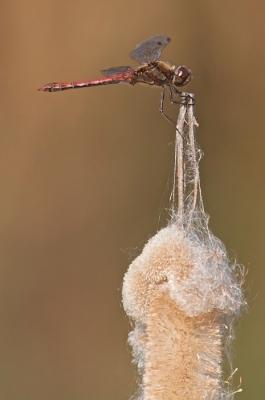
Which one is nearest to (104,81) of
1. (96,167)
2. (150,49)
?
(150,49)

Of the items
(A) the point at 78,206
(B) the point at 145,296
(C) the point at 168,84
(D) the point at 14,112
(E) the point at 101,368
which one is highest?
(D) the point at 14,112

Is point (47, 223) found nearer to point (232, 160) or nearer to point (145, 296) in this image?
point (232, 160)

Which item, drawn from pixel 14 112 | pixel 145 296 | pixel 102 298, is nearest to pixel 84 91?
pixel 14 112

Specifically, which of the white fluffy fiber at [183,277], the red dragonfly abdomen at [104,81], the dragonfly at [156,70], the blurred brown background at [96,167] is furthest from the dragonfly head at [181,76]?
the blurred brown background at [96,167]

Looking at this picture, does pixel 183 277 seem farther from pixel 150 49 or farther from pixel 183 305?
pixel 150 49

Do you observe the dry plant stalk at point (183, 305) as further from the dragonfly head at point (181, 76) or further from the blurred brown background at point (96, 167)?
Answer: the blurred brown background at point (96, 167)

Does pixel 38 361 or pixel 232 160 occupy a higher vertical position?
pixel 232 160

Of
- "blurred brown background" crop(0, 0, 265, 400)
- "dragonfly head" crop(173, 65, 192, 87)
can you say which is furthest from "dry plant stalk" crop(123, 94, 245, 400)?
"blurred brown background" crop(0, 0, 265, 400)
